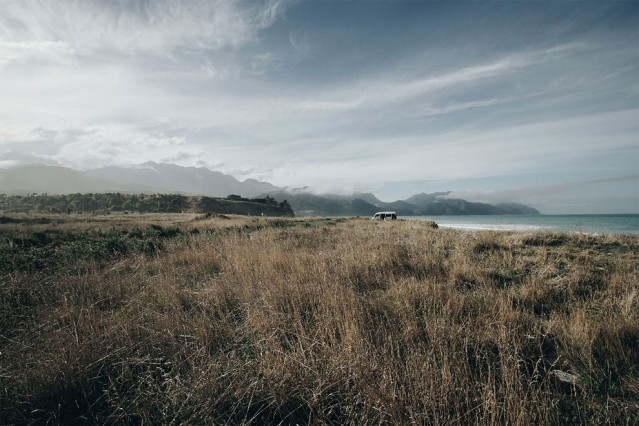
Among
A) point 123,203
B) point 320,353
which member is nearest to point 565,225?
point 320,353

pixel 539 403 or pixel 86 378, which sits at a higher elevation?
pixel 539 403

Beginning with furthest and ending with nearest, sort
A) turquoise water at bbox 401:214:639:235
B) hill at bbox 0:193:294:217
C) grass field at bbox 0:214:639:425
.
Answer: hill at bbox 0:193:294:217
turquoise water at bbox 401:214:639:235
grass field at bbox 0:214:639:425

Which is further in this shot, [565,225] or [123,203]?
[123,203]

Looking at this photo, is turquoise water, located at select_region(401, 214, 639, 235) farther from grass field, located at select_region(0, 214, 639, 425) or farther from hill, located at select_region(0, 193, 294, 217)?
hill, located at select_region(0, 193, 294, 217)

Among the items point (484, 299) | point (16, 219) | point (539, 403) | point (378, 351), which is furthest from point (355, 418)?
point (16, 219)

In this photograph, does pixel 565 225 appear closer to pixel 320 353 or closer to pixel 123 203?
pixel 320 353

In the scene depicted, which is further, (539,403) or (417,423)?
(539,403)

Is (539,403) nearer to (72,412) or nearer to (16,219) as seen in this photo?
(72,412)

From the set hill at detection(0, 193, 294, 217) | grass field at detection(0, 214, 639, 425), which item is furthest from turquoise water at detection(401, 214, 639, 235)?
hill at detection(0, 193, 294, 217)

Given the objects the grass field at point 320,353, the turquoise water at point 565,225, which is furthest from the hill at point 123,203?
the grass field at point 320,353

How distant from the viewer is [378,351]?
333 cm

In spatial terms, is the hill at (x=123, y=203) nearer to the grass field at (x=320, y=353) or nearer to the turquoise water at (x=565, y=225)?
the turquoise water at (x=565, y=225)

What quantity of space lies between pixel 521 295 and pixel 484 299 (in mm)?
839

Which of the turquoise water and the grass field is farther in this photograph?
the turquoise water
